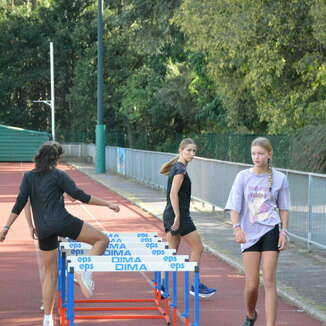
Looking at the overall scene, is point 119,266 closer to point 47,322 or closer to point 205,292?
point 47,322

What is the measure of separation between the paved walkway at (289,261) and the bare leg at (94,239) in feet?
7.47

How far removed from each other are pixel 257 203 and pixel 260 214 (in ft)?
0.33

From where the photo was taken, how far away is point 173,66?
47.9m

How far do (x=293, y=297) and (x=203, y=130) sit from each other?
132ft

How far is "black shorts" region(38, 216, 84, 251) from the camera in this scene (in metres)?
9.22

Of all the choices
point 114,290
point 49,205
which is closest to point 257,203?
point 49,205

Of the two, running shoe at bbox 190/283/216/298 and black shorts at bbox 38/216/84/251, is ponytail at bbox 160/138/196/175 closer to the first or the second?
running shoe at bbox 190/283/216/298

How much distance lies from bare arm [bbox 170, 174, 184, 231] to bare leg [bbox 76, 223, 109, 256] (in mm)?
1614

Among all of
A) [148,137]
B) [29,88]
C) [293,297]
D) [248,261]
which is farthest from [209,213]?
[29,88]

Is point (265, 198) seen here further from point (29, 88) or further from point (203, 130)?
point (29, 88)

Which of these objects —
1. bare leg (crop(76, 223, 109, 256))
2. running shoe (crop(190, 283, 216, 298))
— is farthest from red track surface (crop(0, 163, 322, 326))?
bare leg (crop(76, 223, 109, 256))

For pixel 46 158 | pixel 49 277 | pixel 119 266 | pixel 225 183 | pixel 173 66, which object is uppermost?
pixel 173 66

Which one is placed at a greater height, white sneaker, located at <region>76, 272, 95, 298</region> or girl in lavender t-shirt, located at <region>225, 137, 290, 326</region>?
girl in lavender t-shirt, located at <region>225, 137, 290, 326</region>

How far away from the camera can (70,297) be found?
8.52 meters
